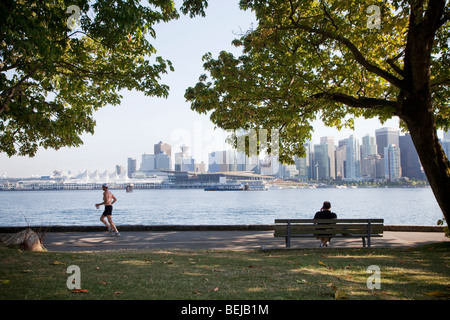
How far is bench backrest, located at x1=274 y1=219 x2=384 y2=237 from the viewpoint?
999cm

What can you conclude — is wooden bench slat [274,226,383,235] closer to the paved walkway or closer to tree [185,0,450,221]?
the paved walkway

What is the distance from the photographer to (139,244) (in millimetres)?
11242

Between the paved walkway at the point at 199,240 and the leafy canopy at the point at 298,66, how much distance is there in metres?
3.71

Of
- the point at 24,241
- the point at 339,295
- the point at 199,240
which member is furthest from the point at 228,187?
the point at 339,295

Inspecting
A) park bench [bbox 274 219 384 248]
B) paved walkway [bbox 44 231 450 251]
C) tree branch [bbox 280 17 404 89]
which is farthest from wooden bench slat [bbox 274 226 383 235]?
tree branch [bbox 280 17 404 89]

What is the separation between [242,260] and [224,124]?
17.0ft

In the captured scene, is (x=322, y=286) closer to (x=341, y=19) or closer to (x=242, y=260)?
(x=242, y=260)

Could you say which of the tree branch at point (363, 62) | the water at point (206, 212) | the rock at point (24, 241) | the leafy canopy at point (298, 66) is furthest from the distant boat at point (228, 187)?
the rock at point (24, 241)

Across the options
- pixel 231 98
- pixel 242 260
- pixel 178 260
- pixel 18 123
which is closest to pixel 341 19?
pixel 231 98

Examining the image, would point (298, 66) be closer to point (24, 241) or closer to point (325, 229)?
point (325, 229)

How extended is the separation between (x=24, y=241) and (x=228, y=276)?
6011mm

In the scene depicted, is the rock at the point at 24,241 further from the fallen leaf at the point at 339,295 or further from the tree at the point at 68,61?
the fallen leaf at the point at 339,295

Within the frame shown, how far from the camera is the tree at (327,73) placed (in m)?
8.35

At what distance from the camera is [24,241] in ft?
29.8
